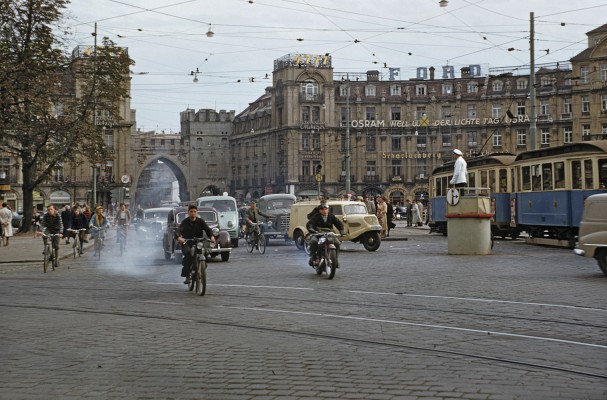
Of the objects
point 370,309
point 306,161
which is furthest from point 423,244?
point 306,161

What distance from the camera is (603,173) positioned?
954 inches

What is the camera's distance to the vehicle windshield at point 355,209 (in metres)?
26.9

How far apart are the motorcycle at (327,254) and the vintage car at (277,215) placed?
14.6m

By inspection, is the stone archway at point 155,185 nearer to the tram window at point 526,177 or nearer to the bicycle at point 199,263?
the tram window at point 526,177

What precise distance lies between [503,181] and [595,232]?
15.3 meters

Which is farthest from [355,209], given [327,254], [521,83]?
[521,83]

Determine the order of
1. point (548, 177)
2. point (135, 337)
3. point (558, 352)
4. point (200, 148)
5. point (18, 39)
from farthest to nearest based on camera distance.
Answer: point (200, 148)
point (18, 39)
point (548, 177)
point (135, 337)
point (558, 352)

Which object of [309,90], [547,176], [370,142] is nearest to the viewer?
[547,176]

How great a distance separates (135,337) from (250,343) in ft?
4.84

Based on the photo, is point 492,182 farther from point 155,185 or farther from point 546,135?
point 155,185

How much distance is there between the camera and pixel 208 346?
862cm

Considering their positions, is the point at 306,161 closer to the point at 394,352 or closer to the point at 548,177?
the point at 548,177

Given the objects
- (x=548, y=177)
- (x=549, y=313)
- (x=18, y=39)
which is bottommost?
(x=549, y=313)

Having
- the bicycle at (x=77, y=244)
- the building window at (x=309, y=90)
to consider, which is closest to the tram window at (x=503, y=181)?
the bicycle at (x=77, y=244)
